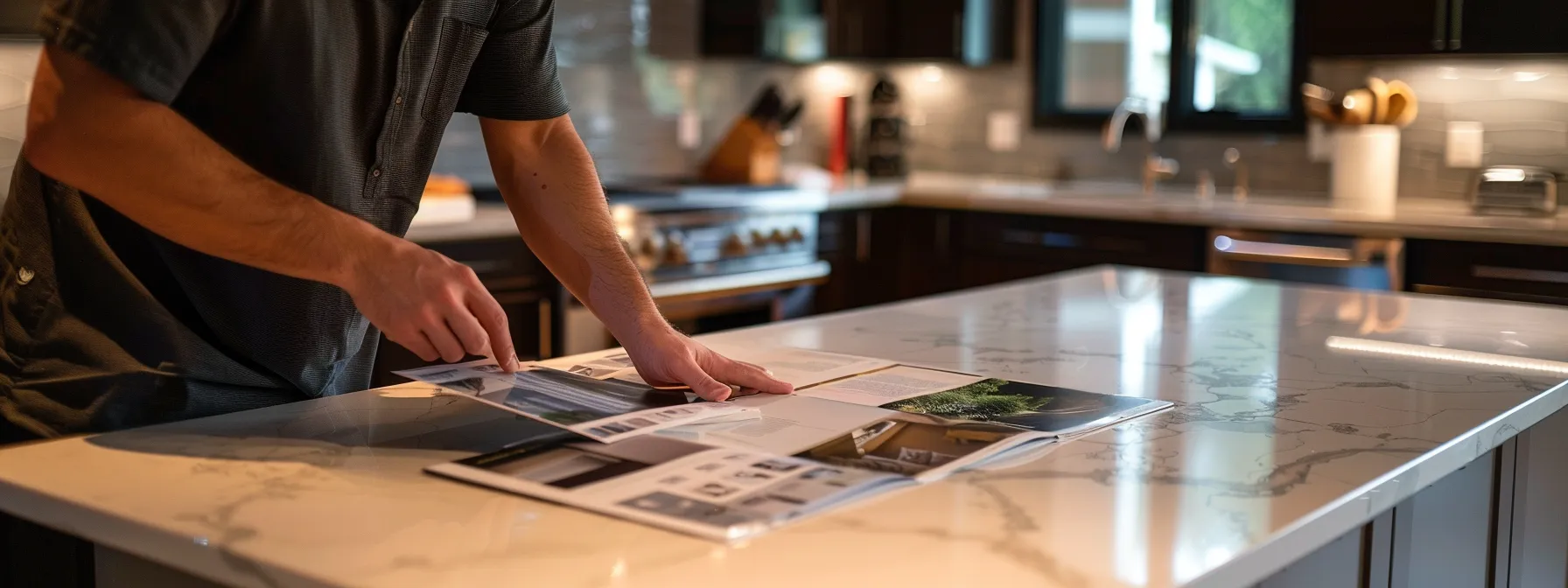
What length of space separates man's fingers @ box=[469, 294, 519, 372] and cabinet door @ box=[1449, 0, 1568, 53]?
3.10 meters

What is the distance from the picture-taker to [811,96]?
5211mm

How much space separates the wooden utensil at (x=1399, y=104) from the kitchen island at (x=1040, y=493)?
217cm

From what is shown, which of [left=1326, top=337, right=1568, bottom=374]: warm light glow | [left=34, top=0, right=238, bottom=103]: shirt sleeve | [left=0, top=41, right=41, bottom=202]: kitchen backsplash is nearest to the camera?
[left=34, top=0, right=238, bottom=103]: shirt sleeve

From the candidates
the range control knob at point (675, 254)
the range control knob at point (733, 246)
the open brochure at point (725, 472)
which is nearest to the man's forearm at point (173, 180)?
the open brochure at point (725, 472)

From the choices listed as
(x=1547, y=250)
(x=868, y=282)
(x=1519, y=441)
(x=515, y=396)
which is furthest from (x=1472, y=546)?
(x=868, y=282)

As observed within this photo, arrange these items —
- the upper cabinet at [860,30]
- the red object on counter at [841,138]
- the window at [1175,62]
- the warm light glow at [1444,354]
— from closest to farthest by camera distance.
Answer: the warm light glow at [1444,354] < the window at [1175,62] < the upper cabinet at [860,30] < the red object on counter at [841,138]

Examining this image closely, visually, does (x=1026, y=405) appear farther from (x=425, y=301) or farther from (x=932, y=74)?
(x=932, y=74)

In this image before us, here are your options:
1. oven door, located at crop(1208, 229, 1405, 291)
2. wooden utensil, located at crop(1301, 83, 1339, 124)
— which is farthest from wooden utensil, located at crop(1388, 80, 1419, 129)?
oven door, located at crop(1208, 229, 1405, 291)

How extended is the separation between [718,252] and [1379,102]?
1.82 metres

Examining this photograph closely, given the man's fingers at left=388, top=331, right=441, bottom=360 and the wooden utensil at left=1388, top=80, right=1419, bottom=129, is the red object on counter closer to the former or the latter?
the wooden utensil at left=1388, top=80, right=1419, bottom=129

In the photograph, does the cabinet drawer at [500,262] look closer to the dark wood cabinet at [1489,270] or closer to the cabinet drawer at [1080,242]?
the cabinet drawer at [1080,242]

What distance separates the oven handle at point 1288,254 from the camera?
354 centimetres

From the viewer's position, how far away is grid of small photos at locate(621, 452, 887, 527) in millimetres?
1003

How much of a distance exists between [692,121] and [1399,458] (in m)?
3.75
